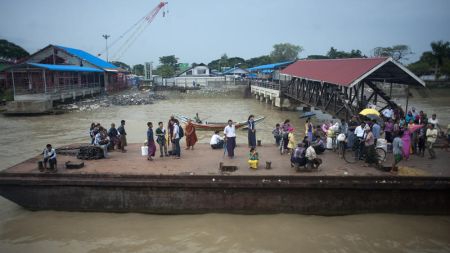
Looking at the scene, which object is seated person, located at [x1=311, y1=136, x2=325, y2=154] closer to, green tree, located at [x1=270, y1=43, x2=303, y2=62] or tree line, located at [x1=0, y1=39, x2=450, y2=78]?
tree line, located at [x1=0, y1=39, x2=450, y2=78]

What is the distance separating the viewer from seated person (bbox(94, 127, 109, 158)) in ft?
36.4

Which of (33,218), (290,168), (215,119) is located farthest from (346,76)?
(215,119)

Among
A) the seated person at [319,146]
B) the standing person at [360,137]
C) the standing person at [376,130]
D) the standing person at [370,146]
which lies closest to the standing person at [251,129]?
the seated person at [319,146]

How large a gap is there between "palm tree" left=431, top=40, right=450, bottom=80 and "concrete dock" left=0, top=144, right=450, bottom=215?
189 ft

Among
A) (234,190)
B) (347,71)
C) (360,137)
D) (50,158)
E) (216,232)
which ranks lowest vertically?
(216,232)

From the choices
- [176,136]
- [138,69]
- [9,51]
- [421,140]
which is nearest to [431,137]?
[421,140]

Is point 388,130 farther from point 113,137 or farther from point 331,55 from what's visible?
point 331,55

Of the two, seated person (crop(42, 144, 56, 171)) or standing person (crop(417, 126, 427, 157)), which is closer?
seated person (crop(42, 144, 56, 171))

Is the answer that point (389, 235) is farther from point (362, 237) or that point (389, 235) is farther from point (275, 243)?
point (275, 243)

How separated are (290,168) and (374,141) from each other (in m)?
3.10

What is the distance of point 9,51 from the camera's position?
192ft

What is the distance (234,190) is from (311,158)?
2436mm

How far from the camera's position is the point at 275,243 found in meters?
8.04

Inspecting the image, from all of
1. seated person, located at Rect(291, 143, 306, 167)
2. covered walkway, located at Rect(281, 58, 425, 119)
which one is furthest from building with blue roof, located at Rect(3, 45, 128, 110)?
seated person, located at Rect(291, 143, 306, 167)
